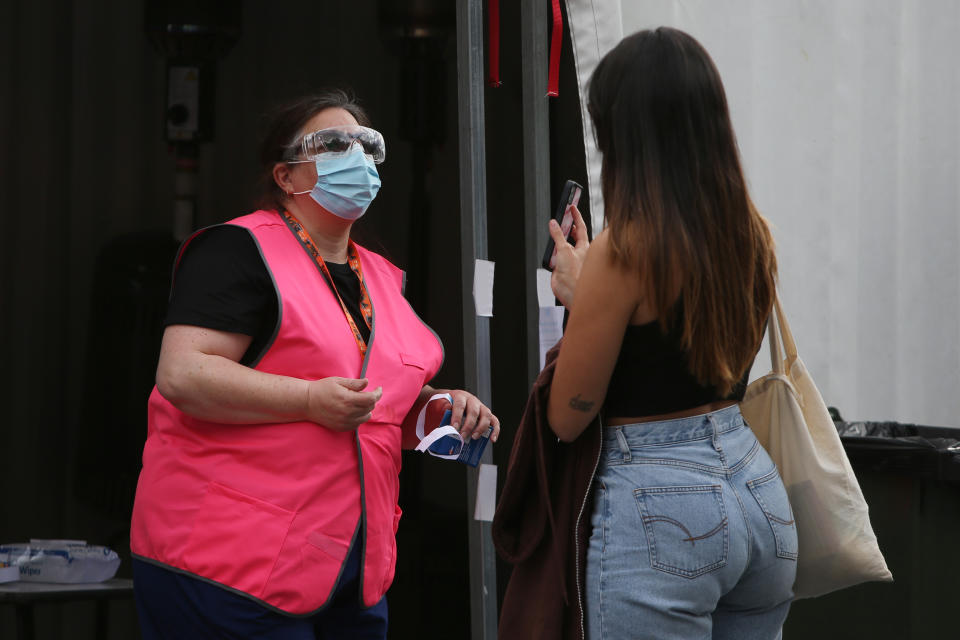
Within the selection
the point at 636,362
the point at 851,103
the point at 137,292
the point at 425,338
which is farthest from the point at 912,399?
the point at 137,292

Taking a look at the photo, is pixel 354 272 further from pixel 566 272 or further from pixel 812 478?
pixel 812 478

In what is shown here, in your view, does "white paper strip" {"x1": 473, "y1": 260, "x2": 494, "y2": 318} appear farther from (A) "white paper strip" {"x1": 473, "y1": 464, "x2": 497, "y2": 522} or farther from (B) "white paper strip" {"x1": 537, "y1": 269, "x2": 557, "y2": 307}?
(A) "white paper strip" {"x1": 473, "y1": 464, "x2": 497, "y2": 522}

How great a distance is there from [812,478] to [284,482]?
945mm

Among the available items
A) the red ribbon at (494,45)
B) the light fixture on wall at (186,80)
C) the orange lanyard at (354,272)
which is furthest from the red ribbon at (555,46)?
the light fixture on wall at (186,80)

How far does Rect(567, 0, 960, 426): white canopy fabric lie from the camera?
10.5 ft

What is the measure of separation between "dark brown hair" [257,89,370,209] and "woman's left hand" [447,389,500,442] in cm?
57

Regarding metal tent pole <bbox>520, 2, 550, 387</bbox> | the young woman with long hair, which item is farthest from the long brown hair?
metal tent pole <bbox>520, 2, 550, 387</bbox>

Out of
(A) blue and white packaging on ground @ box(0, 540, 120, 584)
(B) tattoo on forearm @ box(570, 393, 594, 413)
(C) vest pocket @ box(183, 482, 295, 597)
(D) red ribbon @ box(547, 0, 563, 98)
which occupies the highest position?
(D) red ribbon @ box(547, 0, 563, 98)

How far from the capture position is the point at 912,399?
353 cm

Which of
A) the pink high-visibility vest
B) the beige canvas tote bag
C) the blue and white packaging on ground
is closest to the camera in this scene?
the beige canvas tote bag

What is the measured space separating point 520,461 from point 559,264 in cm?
35

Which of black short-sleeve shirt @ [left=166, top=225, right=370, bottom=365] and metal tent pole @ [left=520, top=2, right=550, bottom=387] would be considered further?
metal tent pole @ [left=520, top=2, right=550, bottom=387]

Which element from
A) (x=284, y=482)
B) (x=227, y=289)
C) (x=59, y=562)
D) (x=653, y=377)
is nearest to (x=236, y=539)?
(x=284, y=482)

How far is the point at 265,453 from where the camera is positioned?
1.92m
